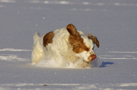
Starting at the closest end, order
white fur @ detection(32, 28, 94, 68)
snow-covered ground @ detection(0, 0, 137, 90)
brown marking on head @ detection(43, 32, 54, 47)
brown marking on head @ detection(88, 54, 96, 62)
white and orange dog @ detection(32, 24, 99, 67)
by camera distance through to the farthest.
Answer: snow-covered ground @ detection(0, 0, 137, 90) < brown marking on head @ detection(88, 54, 96, 62) < white and orange dog @ detection(32, 24, 99, 67) < white fur @ detection(32, 28, 94, 68) < brown marking on head @ detection(43, 32, 54, 47)

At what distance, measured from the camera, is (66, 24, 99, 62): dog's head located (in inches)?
288

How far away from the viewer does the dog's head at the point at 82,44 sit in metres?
7.32

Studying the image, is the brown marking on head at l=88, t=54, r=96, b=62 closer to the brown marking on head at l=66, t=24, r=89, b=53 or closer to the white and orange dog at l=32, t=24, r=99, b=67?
the white and orange dog at l=32, t=24, r=99, b=67

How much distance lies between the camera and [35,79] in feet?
20.6

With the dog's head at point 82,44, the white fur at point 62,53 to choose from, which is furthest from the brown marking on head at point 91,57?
the white fur at point 62,53

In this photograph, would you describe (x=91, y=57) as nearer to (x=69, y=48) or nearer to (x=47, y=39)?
(x=69, y=48)

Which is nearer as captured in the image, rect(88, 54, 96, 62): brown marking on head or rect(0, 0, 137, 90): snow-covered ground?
rect(0, 0, 137, 90): snow-covered ground

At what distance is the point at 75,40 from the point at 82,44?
7.0 inches

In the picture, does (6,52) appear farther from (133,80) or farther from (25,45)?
(133,80)

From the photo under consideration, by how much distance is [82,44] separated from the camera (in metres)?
7.43

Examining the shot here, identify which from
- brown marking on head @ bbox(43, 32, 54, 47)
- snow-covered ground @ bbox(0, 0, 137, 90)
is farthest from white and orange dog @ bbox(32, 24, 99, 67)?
snow-covered ground @ bbox(0, 0, 137, 90)

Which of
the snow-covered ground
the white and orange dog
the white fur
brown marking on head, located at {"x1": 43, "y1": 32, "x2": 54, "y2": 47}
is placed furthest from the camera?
brown marking on head, located at {"x1": 43, "y1": 32, "x2": 54, "y2": 47}

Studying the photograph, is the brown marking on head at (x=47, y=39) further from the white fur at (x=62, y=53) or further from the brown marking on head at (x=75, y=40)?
the brown marking on head at (x=75, y=40)

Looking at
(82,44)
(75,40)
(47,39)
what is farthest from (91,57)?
(47,39)
